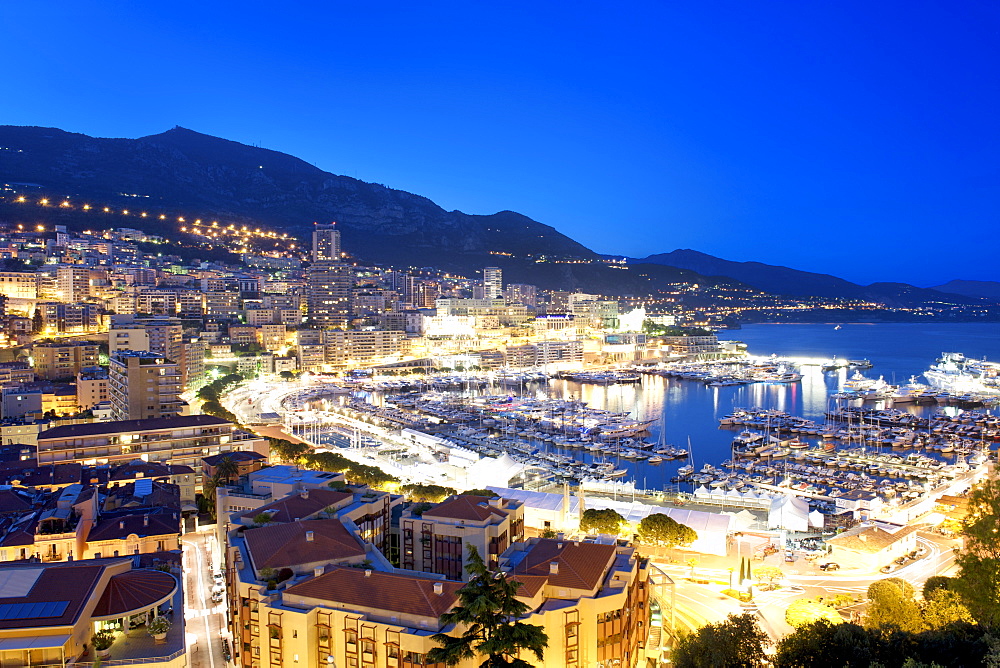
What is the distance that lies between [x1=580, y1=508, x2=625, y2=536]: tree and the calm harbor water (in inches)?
347

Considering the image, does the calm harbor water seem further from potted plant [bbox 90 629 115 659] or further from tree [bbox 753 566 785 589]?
potted plant [bbox 90 629 115 659]

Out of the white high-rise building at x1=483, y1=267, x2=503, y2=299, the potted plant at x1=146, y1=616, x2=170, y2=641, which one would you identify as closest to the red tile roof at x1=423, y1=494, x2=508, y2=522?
the potted plant at x1=146, y1=616, x2=170, y2=641

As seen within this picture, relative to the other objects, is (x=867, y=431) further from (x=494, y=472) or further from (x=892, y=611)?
(x=892, y=611)

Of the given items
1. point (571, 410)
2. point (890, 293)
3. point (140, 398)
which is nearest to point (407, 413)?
point (571, 410)

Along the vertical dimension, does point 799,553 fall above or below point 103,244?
below

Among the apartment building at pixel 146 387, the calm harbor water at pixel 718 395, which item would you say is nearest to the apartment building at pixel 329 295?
the calm harbor water at pixel 718 395

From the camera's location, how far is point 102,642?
6.91m

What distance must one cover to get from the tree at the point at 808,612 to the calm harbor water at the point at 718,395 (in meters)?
11.5

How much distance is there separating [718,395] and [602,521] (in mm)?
30678

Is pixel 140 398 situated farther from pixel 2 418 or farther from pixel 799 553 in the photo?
pixel 799 553

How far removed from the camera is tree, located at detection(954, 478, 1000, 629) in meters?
9.08

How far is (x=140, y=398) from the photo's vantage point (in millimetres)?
22047

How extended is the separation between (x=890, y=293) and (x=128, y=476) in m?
170

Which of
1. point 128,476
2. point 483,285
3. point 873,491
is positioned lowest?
point 873,491
